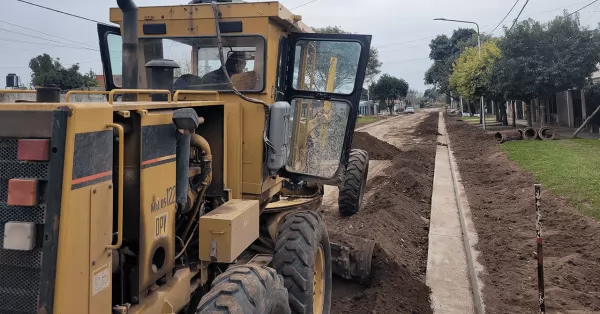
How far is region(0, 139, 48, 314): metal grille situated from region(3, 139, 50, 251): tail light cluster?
3 centimetres

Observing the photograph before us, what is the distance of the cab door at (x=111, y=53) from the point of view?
15.9ft

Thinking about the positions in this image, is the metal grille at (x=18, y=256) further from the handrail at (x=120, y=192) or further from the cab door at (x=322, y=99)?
the cab door at (x=322, y=99)

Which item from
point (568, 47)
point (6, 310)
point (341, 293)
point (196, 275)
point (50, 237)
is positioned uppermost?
point (568, 47)

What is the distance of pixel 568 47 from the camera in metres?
22.0

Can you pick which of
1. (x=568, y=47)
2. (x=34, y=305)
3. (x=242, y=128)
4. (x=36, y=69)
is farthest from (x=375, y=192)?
(x=36, y=69)

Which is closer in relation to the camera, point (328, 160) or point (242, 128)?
point (242, 128)

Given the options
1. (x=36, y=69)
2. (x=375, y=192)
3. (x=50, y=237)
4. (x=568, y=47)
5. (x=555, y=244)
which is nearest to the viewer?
(x=50, y=237)

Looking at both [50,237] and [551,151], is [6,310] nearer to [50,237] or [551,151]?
[50,237]

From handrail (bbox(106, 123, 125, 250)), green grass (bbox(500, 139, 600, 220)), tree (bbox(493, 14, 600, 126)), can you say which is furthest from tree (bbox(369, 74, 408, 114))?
handrail (bbox(106, 123, 125, 250))

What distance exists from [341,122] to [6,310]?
12.9ft

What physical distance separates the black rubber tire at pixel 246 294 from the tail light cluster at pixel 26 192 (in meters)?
0.98

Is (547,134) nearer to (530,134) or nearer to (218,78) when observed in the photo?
(530,134)

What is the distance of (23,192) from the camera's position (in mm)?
2146

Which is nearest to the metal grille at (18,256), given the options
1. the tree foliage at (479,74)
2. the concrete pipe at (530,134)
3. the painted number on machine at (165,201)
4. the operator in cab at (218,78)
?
the painted number on machine at (165,201)
